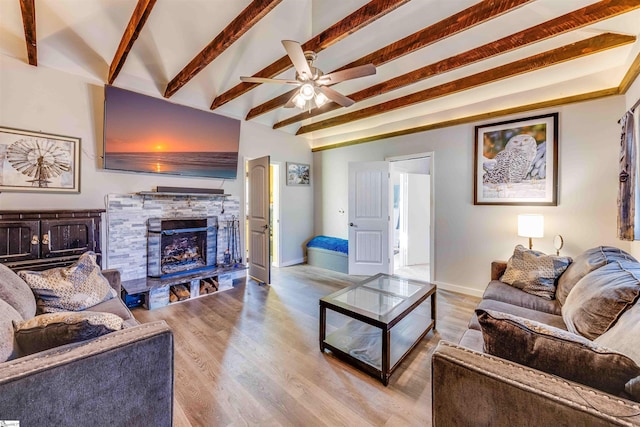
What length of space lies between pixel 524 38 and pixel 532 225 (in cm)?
193

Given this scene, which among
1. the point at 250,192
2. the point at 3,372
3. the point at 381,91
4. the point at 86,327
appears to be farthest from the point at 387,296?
the point at 250,192

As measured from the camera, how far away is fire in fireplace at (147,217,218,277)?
357 centimetres

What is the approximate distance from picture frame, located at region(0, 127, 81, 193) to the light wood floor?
5.76 feet

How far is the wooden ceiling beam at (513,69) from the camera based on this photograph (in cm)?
240

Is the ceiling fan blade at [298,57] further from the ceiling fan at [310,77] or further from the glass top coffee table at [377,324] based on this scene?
the glass top coffee table at [377,324]

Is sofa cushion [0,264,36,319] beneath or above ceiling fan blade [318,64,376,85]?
beneath

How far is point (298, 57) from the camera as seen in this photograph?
211 cm

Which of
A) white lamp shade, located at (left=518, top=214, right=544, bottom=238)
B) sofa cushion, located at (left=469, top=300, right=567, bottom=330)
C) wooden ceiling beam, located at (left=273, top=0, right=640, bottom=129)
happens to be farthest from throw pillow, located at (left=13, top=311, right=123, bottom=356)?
white lamp shade, located at (left=518, top=214, right=544, bottom=238)

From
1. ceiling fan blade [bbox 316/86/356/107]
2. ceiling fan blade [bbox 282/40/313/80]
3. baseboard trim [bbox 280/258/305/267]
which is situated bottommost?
baseboard trim [bbox 280/258/305/267]

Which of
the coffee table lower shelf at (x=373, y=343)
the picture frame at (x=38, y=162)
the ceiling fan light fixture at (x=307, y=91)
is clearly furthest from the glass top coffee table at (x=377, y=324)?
the picture frame at (x=38, y=162)

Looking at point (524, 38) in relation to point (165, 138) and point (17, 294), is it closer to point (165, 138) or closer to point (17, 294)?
point (165, 138)

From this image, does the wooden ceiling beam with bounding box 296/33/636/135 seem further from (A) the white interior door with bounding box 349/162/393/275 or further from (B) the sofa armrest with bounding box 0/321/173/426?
(B) the sofa armrest with bounding box 0/321/173/426

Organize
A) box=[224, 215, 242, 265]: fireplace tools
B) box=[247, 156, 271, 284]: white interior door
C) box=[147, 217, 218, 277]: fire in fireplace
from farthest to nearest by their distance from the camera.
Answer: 1. box=[224, 215, 242, 265]: fireplace tools
2. box=[247, 156, 271, 284]: white interior door
3. box=[147, 217, 218, 277]: fire in fireplace

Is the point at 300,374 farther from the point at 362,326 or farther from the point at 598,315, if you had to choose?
the point at 598,315
